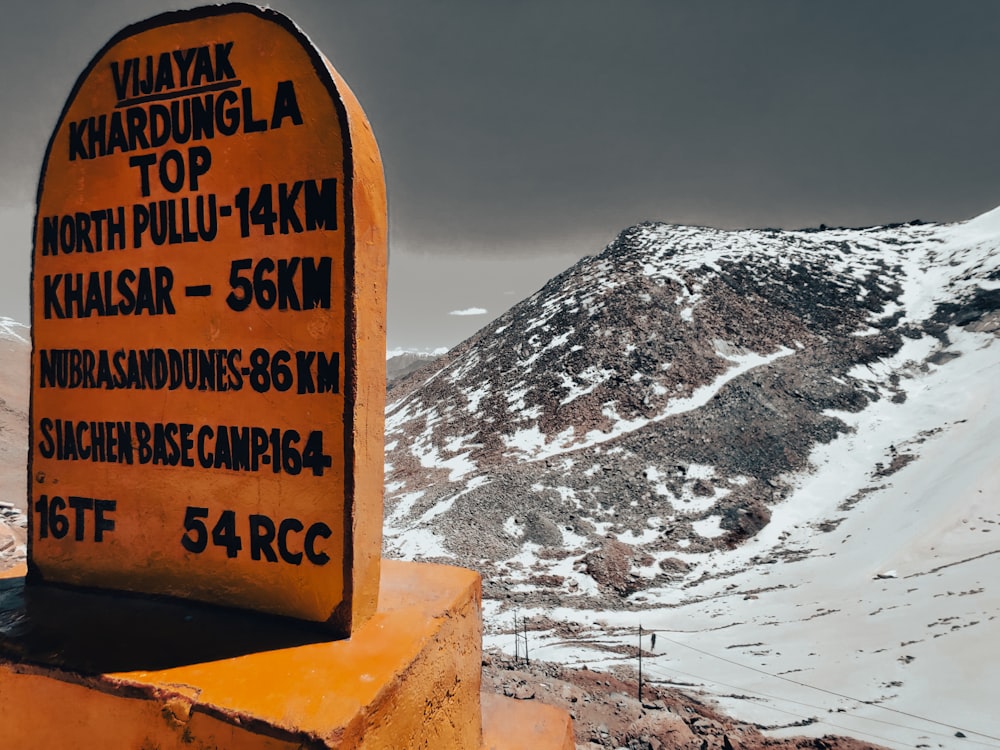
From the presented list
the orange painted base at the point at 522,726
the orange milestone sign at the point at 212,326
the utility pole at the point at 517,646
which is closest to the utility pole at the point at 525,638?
the utility pole at the point at 517,646

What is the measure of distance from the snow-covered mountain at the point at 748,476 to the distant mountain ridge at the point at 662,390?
0.15m

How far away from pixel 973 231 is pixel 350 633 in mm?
67186

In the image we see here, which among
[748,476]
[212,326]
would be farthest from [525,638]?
[748,476]

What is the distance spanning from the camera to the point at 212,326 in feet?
8.24

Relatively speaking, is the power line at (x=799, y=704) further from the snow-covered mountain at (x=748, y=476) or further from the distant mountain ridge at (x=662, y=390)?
the distant mountain ridge at (x=662, y=390)

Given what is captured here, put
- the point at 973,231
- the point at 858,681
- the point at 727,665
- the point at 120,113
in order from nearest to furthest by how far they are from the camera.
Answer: the point at 120,113, the point at 858,681, the point at 727,665, the point at 973,231

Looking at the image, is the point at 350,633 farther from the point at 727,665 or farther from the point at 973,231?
the point at 973,231

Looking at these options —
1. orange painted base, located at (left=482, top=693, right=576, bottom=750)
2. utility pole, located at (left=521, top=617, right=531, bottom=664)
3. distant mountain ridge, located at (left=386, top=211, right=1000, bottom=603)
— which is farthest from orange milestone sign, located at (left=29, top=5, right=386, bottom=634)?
distant mountain ridge, located at (left=386, top=211, right=1000, bottom=603)

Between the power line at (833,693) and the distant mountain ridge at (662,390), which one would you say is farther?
the distant mountain ridge at (662,390)

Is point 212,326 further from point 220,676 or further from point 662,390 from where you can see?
point 662,390

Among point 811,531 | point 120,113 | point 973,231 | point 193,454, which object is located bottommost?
point 811,531

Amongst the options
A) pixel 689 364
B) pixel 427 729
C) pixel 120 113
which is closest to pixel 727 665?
pixel 427 729

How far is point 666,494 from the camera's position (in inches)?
895

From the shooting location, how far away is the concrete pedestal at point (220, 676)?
1.86m
